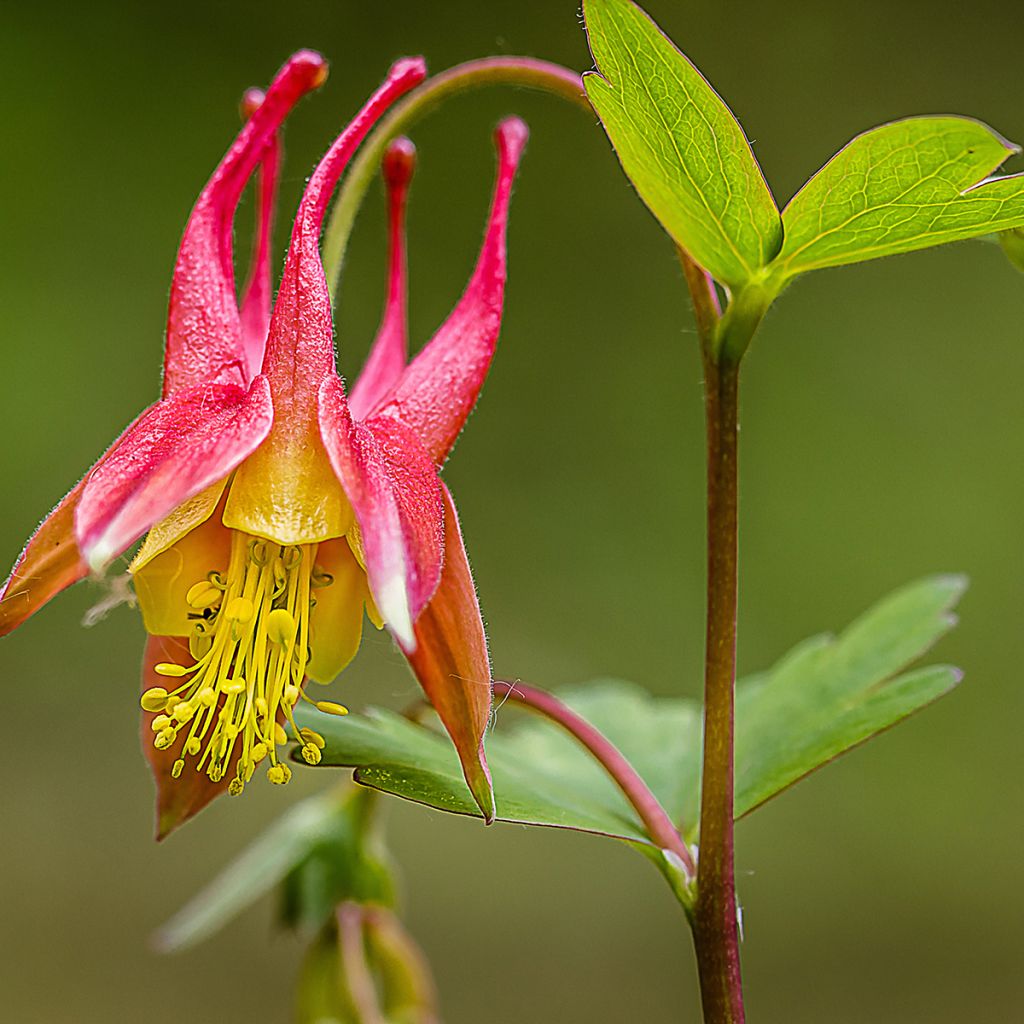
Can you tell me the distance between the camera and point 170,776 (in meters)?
0.65

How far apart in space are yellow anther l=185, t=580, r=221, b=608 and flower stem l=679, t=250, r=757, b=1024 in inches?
8.9

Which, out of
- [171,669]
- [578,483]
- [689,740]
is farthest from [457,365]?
[578,483]

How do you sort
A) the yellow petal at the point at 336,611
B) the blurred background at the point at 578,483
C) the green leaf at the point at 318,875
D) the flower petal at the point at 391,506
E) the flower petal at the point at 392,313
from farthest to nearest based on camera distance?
1. the blurred background at the point at 578,483
2. the green leaf at the point at 318,875
3. the flower petal at the point at 392,313
4. the yellow petal at the point at 336,611
5. the flower petal at the point at 391,506

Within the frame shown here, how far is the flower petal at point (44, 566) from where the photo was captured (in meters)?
0.57

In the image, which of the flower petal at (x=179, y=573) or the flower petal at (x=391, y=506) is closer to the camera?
the flower petal at (x=391, y=506)

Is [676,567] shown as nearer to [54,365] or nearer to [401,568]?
[54,365]

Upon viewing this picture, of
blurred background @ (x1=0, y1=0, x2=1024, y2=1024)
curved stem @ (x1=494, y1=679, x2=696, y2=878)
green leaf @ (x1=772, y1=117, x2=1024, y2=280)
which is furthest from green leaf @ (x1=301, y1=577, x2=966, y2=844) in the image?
blurred background @ (x1=0, y1=0, x2=1024, y2=1024)

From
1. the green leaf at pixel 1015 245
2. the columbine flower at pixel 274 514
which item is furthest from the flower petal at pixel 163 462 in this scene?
the green leaf at pixel 1015 245

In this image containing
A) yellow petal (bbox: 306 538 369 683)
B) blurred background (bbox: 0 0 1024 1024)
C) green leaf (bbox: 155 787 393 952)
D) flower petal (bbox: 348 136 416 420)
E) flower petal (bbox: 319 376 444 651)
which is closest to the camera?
flower petal (bbox: 319 376 444 651)

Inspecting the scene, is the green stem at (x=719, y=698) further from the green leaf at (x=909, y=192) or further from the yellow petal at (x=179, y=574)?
the yellow petal at (x=179, y=574)

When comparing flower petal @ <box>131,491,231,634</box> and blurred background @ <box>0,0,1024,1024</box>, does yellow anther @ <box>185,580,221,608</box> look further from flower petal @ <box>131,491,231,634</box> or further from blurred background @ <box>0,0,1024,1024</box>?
blurred background @ <box>0,0,1024,1024</box>

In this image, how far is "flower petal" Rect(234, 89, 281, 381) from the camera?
72 centimetres

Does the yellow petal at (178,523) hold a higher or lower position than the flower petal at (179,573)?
higher

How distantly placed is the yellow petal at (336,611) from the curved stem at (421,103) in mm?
154
